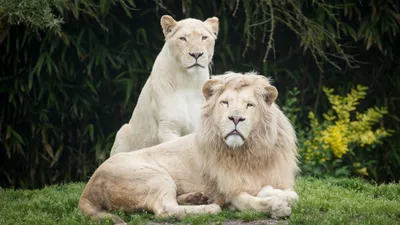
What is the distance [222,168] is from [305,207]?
0.68 metres

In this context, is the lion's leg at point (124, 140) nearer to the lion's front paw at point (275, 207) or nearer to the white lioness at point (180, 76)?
the white lioness at point (180, 76)

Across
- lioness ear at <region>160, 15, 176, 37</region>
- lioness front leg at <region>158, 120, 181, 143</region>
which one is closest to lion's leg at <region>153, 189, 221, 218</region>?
lioness front leg at <region>158, 120, 181, 143</region>

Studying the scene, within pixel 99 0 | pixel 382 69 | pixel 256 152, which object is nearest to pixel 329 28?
pixel 382 69

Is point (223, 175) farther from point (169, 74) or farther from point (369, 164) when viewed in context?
point (369, 164)

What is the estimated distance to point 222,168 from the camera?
6.08 m

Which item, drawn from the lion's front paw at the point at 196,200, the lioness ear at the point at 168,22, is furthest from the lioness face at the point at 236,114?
the lioness ear at the point at 168,22

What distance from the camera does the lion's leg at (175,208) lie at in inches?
233

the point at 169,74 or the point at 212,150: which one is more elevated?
the point at 169,74

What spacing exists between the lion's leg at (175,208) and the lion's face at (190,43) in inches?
53.2

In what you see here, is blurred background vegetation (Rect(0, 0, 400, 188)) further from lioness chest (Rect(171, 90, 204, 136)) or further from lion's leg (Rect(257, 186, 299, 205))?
lion's leg (Rect(257, 186, 299, 205))

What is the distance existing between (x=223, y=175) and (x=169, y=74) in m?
1.44

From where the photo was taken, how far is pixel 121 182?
6.21 metres

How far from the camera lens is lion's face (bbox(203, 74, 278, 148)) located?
5.87 m

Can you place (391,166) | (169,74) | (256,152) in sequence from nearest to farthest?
(256,152) → (169,74) → (391,166)
